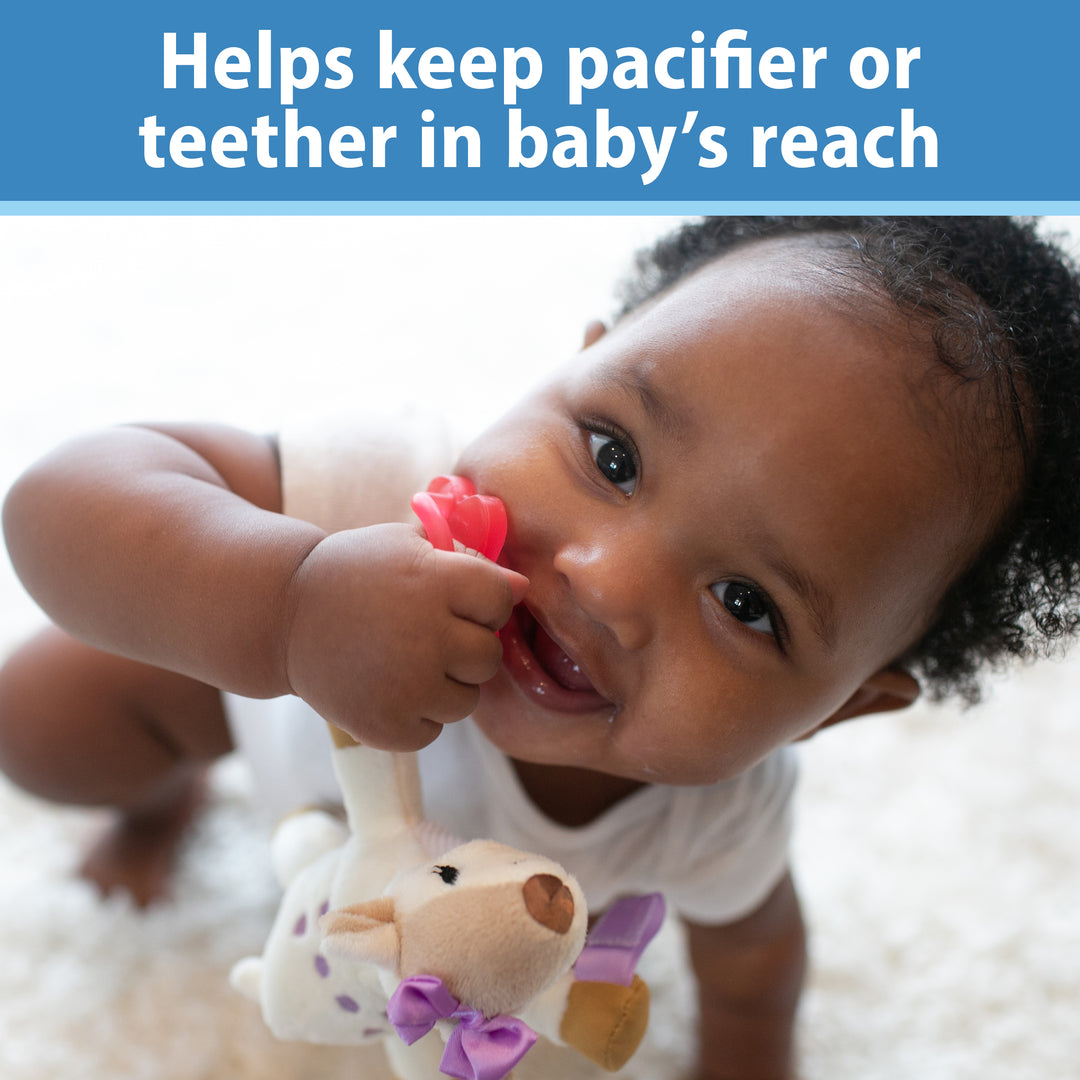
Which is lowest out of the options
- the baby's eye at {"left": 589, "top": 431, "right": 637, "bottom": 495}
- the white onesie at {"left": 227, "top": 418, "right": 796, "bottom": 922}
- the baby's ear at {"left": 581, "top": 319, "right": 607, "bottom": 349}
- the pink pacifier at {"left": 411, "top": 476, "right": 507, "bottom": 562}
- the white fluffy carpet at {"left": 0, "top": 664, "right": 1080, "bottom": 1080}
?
the white fluffy carpet at {"left": 0, "top": 664, "right": 1080, "bottom": 1080}

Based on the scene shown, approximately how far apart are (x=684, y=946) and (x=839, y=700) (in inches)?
14.6

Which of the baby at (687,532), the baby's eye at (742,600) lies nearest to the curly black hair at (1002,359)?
the baby at (687,532)

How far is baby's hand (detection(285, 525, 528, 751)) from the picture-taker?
574 millimetres

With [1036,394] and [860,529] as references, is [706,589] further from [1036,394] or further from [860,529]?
[1036,394]

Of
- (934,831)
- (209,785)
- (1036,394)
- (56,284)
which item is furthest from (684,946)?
(56,284)

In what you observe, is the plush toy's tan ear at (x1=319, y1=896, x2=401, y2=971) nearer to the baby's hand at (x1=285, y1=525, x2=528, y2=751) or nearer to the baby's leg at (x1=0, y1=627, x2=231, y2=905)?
the baby's hand at (x1=285, y1=525, x2=528, y2=751)

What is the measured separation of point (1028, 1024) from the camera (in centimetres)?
99

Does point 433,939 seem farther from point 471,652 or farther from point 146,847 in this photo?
point 146,847

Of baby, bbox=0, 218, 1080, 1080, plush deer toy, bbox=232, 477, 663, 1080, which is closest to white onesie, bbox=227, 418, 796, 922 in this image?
baby, bbox=0, 218, 1080, 1080

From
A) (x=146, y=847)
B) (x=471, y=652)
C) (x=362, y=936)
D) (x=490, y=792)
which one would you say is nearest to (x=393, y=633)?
(x=471, y=652)

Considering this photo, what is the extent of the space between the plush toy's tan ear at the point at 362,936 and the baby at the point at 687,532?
0.08m

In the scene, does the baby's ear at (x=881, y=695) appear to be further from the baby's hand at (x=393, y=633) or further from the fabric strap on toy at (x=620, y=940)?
the baby's hand at (x=393, y=633)

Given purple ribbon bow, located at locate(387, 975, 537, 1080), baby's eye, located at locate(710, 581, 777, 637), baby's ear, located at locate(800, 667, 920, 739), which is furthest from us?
baby's ear, located at locate(800, 667, 920, 739)

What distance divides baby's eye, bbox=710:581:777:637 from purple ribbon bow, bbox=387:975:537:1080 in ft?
0.81
